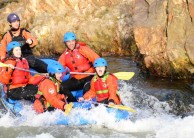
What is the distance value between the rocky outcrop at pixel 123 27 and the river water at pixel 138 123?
1.03 metres

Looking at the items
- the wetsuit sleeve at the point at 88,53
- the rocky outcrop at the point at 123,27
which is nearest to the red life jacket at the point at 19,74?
the wetsuit sleeve at the point at 88,53

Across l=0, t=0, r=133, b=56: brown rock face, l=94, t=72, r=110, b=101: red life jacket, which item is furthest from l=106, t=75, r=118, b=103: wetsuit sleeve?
l=0, t=0, r=133, b=56: brown rock face

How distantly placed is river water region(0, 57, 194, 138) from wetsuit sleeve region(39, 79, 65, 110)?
235 mm

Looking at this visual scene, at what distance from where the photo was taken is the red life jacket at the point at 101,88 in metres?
7.57

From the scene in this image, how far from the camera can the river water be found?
7211 millimetres

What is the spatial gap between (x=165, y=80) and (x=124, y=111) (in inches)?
116

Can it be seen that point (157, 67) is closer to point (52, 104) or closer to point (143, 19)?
point (143, 19)

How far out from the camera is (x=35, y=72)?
8.38m

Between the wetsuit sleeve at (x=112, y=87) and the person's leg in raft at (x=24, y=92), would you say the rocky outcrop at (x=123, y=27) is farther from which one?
the person's leg in raft at (x=24, y=92)

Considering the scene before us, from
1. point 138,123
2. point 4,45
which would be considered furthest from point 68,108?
point 4,45

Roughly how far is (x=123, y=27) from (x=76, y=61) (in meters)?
4.83

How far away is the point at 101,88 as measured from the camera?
7.61 metres

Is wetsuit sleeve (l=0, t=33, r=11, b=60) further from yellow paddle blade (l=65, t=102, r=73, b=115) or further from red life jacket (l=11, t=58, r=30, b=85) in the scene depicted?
yellow paddle blade (l=65, t=102, r=73, b=115)

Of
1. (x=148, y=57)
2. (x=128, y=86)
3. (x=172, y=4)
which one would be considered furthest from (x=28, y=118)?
(x=172, y=4)
